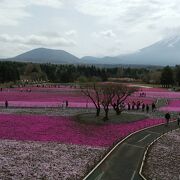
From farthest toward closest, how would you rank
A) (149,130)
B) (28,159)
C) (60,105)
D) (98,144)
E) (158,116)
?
(60,105) → (158,116) → (149,130) → (98,144) → (28,159)

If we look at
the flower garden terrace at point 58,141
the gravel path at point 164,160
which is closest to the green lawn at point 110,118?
the flower garden terrace at point 58,141

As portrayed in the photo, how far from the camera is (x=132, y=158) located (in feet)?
104

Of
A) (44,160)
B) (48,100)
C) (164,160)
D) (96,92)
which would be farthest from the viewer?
(48,100)

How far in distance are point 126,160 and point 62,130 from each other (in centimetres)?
1486

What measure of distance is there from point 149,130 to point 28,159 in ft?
62.7

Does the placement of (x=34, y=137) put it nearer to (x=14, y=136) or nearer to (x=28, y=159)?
(x=14, y=136)

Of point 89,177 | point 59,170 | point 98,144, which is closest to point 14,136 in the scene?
point 98,144

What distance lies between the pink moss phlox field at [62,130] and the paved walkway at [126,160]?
1.95 metres

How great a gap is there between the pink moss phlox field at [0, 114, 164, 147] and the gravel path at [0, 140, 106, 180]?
2714 millimetres

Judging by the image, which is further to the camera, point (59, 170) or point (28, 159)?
point (28, 159)

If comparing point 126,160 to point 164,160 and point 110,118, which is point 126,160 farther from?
point 110,118

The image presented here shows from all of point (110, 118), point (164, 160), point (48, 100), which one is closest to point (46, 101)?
point (48, 100)

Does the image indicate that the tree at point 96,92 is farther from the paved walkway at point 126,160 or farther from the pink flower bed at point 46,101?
the paved walkway at point 126,160

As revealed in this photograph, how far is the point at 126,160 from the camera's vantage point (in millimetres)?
30750
